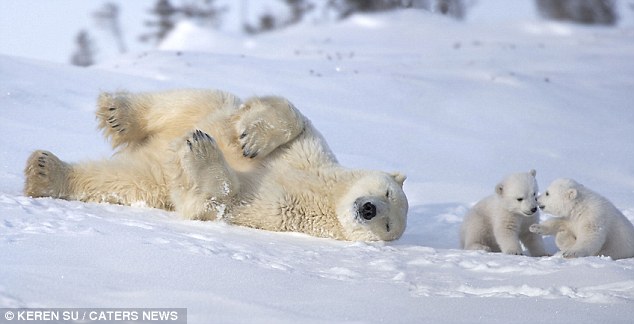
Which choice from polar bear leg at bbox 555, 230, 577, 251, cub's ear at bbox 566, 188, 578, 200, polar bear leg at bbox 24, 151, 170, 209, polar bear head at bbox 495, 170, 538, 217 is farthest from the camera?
polar bear head at bbox 495, 170, 538, 217

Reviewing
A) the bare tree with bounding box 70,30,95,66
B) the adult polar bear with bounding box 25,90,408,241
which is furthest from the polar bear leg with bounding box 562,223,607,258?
the bare tree with bounding box 70,30,95,66

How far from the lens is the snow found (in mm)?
2822

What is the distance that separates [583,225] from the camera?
16.3 feet

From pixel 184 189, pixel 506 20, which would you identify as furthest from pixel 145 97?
pixel 506 20

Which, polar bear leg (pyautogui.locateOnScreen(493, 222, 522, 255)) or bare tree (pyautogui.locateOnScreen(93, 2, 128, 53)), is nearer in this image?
polar bear leg (pyautogui.locateOnScreen(493, 222, 522, 255))

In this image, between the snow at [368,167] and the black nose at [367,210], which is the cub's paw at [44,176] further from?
the black nose at [367,210]

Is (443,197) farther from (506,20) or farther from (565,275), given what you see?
(506,20)

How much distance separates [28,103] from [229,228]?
145 inches

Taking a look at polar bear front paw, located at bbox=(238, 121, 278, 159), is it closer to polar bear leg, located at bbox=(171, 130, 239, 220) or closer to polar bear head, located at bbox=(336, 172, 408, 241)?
polar bear leg, located at bbox=(171, 130, 239, 220)

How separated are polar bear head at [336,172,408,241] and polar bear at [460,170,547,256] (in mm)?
796

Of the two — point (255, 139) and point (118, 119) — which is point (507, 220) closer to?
point (255, 139)

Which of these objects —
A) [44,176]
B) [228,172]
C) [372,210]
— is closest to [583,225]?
[372,210]

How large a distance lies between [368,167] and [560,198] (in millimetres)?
2010

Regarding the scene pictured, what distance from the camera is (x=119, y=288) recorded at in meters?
2.68
